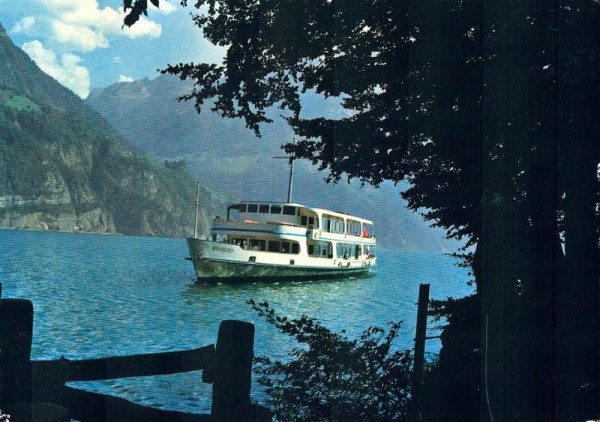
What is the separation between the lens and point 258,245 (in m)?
44.3

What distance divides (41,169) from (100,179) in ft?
44.5

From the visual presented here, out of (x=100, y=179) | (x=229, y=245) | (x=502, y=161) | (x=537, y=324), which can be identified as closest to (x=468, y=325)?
(x=537, y=324)

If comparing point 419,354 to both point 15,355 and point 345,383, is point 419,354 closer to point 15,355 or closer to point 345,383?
point 345,383

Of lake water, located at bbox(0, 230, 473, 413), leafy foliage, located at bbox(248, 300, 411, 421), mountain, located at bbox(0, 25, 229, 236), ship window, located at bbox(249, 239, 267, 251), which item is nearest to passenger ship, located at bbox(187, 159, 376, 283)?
ship window, located at bbox(249, 239, 267, 251)

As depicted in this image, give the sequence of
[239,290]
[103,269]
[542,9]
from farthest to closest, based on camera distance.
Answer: [103,269] → [239,290] → [542,9]

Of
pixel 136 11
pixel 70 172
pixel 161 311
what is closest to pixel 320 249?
pixel 161 311

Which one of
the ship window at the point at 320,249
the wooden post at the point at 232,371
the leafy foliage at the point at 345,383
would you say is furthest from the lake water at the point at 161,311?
the wooden post at the point at 232,371

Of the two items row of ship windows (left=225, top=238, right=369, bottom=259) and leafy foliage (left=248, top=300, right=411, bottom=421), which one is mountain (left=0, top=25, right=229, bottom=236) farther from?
leafy foliage (left=248, top=300, right=411, bottom=421)

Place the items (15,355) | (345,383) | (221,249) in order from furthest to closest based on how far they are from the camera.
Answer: (221,249), (345,383), (15,355)

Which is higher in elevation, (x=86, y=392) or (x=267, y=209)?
(x=267, y=209)

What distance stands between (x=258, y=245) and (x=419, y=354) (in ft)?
127

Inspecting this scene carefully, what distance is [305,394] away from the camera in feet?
20.6

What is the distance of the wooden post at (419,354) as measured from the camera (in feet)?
17.9

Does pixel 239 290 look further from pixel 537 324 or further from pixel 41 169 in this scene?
pixel 41 169
